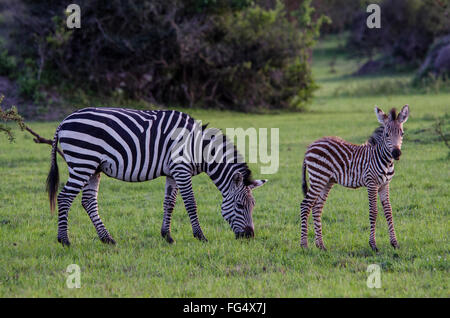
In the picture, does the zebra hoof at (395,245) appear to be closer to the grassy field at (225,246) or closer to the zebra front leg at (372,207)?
the grassy field at (225,246)

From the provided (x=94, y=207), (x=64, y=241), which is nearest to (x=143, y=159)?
(x=94, y=207)

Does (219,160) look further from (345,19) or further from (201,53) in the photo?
(345,19)

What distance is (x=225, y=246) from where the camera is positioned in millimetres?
7219

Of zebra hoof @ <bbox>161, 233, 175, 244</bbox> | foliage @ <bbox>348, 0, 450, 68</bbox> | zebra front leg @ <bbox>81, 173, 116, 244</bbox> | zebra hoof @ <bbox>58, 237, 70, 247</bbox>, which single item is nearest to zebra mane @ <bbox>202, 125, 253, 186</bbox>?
zebra hoof @ <bbox>161, 233, 175, 244</bbox>

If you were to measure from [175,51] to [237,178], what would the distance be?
17.1m

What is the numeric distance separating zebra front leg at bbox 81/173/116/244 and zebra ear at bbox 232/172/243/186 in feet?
6.19

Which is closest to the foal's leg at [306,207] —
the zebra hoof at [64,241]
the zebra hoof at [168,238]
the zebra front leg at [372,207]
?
the zebra front leg at [372,207]

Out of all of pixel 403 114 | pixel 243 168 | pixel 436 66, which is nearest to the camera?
pixel 403 114

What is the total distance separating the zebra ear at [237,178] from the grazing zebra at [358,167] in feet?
3.00

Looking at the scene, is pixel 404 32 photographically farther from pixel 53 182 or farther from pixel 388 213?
pixel 53 182

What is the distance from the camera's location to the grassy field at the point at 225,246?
5656 mm

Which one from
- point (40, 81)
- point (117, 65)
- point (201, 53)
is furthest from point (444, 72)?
point (40, 81)

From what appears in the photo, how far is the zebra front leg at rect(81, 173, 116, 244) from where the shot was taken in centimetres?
760

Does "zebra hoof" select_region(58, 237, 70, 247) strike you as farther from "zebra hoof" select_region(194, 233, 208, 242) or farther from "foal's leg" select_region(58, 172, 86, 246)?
"zebra hoof" select_region(194, 233, 208, 242)
